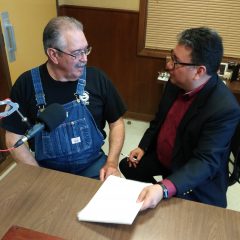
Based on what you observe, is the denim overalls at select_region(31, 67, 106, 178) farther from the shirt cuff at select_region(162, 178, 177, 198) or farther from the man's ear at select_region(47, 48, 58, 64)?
the shirt cuff at select_region(162, 178, 177, 198)

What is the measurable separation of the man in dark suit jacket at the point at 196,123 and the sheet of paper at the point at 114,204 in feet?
0.17

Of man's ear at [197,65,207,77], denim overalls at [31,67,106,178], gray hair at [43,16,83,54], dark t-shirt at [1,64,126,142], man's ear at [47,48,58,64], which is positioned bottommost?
denim overalls at [31,67,106,178]

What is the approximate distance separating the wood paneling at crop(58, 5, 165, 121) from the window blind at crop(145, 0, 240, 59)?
0.18 metres

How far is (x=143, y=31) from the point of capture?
296cm

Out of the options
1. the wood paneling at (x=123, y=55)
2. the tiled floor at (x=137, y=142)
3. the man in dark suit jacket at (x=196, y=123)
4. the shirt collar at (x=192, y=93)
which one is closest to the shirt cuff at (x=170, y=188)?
the man in dark suit jacket at (x=196, y=123)

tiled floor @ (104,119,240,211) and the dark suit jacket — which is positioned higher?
the dark suit jacket

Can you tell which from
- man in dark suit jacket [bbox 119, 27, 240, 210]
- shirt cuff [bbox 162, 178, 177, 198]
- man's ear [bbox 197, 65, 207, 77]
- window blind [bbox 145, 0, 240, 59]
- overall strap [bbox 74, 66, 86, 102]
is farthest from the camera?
window blind [bbox 145, 0, 240, 59]

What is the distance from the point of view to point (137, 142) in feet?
9.87

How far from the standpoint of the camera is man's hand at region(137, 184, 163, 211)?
1056mm

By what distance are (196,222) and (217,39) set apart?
84cm

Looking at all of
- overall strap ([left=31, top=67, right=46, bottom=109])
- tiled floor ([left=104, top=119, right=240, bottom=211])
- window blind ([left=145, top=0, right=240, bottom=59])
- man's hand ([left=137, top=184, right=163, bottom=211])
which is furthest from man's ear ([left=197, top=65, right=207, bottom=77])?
window blind ([left=145, top=0, right=240, bottom=59])

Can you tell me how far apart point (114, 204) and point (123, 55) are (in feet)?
7.70

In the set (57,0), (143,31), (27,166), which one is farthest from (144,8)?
(27,166)

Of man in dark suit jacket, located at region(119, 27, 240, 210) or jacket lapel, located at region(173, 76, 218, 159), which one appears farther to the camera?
jacket lapel, located at region(173, 76, 218, 159)
